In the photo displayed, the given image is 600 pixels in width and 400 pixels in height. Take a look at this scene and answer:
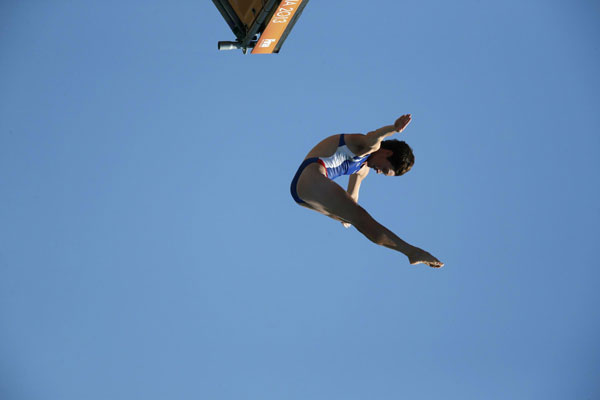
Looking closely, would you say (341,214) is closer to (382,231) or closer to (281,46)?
(382,231)

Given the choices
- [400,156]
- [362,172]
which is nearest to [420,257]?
[400,156]

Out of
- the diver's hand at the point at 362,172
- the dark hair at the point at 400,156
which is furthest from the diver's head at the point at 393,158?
the diver's hand at the point at 362,172

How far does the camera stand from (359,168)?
6.22m

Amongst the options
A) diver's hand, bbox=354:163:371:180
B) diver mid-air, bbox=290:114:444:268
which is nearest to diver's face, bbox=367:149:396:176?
diver mid-air, bbox=290:114:444:268

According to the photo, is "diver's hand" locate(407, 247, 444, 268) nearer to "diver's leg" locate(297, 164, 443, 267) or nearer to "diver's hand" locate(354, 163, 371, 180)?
"diver's leg" locate(297, 164, 443, 267)

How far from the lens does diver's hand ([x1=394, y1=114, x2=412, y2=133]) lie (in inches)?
197

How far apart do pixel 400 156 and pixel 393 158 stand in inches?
4.1

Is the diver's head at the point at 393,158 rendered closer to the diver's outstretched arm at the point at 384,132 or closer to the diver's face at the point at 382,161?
the diver's face at the point at 382,161

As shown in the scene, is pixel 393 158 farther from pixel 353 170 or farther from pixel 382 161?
pixel 353 170

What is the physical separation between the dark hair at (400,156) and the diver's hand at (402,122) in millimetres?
684

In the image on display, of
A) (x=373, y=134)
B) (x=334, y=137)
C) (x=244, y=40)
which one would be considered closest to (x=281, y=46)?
(x=244, y=40)

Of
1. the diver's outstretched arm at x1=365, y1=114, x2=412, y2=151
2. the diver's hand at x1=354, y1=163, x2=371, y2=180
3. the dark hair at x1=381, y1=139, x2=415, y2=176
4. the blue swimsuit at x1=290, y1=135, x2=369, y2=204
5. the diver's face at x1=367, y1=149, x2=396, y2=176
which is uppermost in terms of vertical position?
the diver's outstretched arm at x1=365, y1=114, x2=412, y2=151

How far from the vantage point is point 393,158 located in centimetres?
573

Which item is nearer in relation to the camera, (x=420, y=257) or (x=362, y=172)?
(x=420, y=257)
